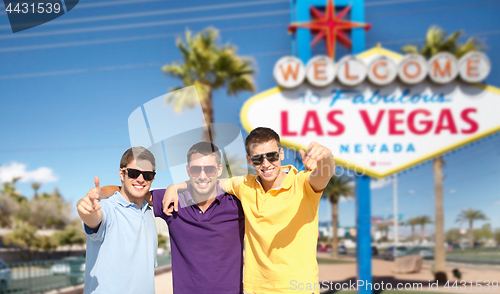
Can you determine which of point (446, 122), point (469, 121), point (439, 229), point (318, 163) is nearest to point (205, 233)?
point (318, 163)

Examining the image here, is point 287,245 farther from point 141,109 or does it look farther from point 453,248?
point 453,248

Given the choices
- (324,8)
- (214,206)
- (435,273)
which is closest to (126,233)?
(214,206)

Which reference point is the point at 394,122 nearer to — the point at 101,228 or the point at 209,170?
the point at 209,170

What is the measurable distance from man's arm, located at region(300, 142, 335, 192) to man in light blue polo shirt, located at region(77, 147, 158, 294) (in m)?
1.14

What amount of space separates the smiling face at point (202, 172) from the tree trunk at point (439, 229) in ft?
53.2

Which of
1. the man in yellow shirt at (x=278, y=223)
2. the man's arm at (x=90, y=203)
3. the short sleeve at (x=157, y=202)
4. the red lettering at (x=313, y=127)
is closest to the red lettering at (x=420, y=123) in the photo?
the red lettering at (x=313, y=127)

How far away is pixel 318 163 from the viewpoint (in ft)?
7.90

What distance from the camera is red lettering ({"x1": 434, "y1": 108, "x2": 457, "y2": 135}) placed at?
7908 mm

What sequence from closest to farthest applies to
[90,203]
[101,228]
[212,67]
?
1. [90,203]
2. [101,228]
3. [212,67]

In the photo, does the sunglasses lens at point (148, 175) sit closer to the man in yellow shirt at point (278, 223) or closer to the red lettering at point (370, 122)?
the man in yellow shirt at point (278, 223)

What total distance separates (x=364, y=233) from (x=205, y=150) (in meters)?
6.17

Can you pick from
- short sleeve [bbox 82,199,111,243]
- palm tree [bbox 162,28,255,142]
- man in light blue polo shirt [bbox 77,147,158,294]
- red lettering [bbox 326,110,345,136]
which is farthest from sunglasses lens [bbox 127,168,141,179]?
palm tree [bbox 162,28,255,142]

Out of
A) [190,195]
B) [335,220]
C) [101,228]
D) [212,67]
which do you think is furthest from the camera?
[335,220]

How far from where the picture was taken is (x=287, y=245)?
8.35ft
